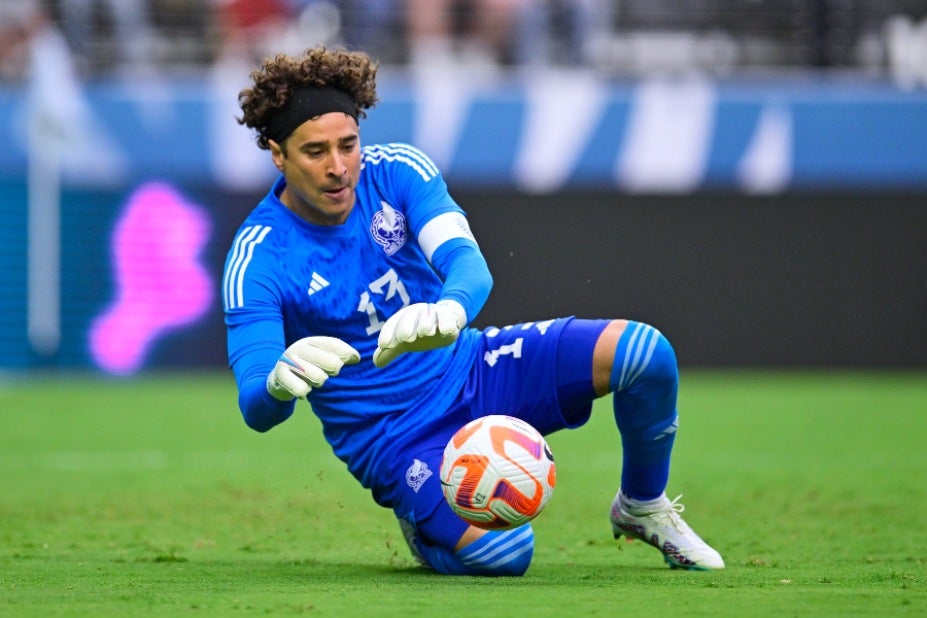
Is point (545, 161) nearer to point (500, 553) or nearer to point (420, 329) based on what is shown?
point (500, 553)

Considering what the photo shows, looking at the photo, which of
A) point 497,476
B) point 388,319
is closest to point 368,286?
point 388,319

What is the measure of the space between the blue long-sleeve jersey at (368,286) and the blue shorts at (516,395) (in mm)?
81

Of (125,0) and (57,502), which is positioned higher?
(125,0)

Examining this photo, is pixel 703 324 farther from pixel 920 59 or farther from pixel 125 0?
pixel 125 0

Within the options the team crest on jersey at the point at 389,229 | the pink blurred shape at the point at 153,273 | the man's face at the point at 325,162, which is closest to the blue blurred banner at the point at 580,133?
Answer: the pink blurred shape at the point at 153,273

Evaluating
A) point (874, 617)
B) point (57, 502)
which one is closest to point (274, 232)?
point (874, 617)

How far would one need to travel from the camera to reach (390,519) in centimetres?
767

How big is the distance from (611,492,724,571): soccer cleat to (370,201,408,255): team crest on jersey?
1.42 meters

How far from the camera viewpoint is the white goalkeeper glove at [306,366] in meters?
4.73

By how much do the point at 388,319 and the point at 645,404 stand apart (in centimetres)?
109

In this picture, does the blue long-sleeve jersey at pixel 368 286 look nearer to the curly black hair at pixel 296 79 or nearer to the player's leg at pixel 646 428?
the curly black hair at pixel 296 79

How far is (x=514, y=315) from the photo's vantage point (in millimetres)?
15516

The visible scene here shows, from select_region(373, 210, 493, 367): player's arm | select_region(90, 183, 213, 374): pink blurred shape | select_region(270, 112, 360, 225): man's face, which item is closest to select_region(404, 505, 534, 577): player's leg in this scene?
select_region(373, 210, 493, 367): player's arm

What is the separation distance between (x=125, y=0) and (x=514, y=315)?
19.5 ft
